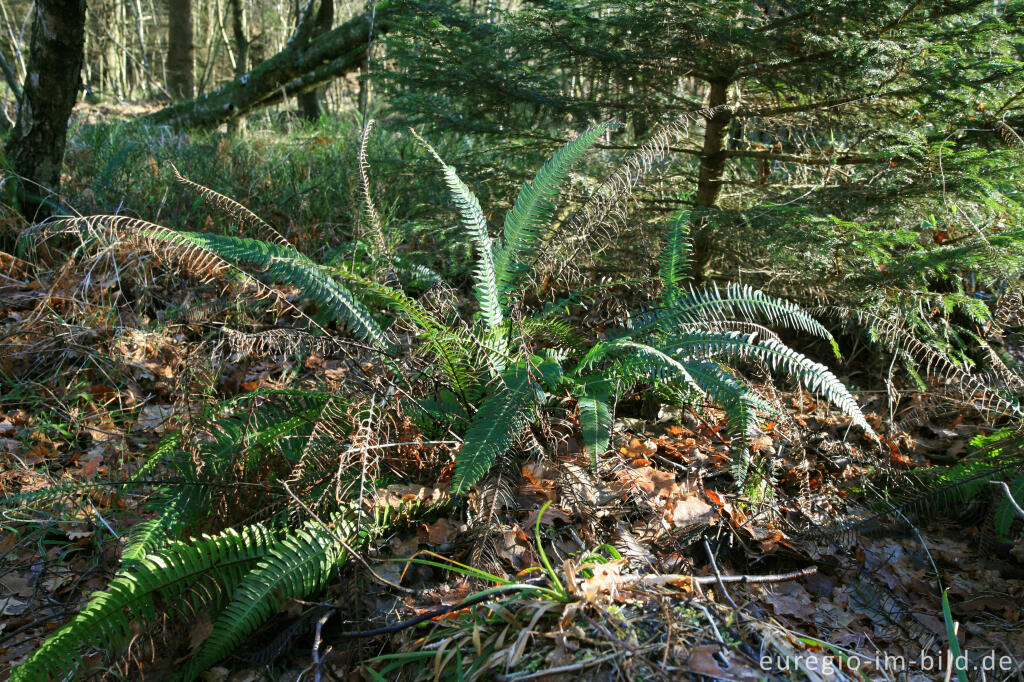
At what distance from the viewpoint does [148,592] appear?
1.77m

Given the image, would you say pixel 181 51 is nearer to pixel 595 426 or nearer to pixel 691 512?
pixel 595 426

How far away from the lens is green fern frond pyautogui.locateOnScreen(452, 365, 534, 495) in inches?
79.0

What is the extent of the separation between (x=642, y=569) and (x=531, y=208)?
1.44 m

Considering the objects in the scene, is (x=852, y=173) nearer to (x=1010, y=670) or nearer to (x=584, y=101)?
(x=584, y=101)

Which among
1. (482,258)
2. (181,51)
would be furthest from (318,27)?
(482,258)

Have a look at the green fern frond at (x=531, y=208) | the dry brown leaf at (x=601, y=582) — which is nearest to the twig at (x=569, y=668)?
the dry brown leaf at (x=601, y=582)

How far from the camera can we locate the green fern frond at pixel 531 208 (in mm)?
2561

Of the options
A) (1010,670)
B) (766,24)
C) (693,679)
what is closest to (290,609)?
(693,679)

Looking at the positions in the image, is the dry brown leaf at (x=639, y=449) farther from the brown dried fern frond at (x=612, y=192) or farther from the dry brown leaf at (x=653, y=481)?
the brown dried fern frond at (x=612, y=192)

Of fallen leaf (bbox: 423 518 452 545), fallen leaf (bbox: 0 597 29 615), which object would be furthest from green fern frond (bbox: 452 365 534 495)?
fallen leaf (bbox: 0 597 29 615)

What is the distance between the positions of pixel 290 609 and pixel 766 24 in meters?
3.18

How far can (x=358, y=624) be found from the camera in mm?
1873

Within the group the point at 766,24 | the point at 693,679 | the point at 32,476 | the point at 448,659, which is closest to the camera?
the point at 693,679

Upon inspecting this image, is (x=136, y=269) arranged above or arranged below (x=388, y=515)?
above
